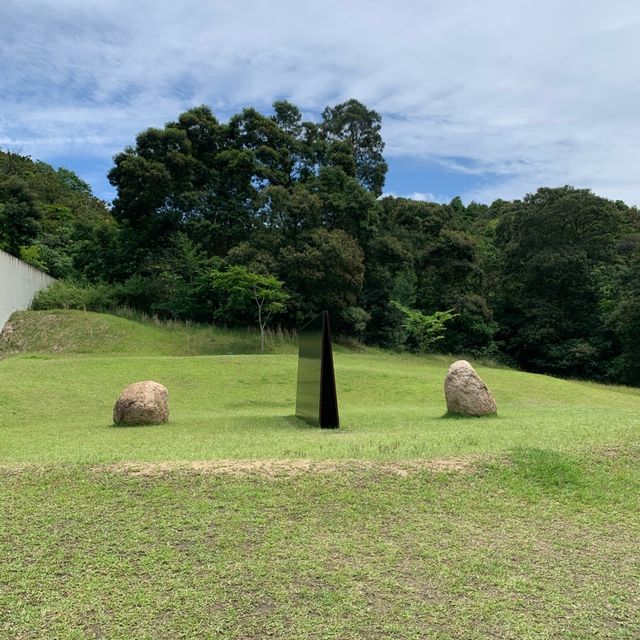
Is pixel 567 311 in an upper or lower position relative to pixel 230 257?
lower

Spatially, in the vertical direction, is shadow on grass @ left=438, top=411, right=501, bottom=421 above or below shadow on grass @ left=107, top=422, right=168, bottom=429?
above

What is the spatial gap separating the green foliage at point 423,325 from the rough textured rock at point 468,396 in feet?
57.6

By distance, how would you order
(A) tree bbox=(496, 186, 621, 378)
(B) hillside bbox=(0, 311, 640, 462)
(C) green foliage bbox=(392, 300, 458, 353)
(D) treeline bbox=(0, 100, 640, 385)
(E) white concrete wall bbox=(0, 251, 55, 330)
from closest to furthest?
(B) hillside bbox=(0, 311, 640, 462) < (E) white concrete wall bbox=(0, 251, 55, 330) < (D) treeline bbox=(0, 100, 640, 385) < (C) green foliage bbox=(392, 300, 458, 353) < (A) tree bbox=(496, 186, 621, 378)

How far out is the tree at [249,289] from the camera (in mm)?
22828

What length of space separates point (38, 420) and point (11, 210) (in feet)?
76.2

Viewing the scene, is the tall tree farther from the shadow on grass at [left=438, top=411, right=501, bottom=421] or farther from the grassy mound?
the shadow on grass at [left=438, top=411, right=501, bottom=421]

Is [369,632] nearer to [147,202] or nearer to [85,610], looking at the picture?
[85,610]

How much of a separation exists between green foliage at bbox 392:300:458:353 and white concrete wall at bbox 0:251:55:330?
17408 millimetres

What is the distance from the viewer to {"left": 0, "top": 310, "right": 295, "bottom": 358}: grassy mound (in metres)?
20.9

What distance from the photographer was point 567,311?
3192cm

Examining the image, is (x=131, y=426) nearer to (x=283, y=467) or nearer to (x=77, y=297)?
(x=283, y=467)

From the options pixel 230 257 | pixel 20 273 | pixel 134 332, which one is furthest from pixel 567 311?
pixel 20 273

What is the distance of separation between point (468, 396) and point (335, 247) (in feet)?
55.4

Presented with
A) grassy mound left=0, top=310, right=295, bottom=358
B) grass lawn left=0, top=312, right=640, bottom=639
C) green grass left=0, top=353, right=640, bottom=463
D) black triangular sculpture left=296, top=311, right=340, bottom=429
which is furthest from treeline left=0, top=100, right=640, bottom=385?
grass lawn left=0, top=312, right=640, bottom=639
